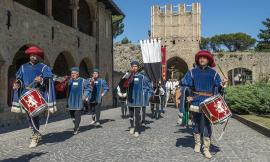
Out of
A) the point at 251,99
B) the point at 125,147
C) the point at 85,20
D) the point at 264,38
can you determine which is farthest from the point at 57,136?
the point at 264,38

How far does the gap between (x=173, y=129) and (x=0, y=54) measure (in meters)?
5.29

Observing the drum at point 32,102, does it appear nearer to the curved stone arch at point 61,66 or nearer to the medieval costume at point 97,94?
the medieval costume at point 97,94

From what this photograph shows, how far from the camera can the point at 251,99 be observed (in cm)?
1409

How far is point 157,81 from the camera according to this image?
46.3 feet

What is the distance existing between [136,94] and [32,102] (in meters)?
3.03

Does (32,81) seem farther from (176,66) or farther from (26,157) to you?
(176,66)

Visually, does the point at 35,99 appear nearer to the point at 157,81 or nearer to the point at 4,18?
the point at 4,18

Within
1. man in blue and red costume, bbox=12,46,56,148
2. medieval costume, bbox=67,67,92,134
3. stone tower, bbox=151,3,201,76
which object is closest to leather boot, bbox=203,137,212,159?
man in blue and red costume, bbox=12,46,56,148

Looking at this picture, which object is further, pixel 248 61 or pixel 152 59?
pixel 248 61

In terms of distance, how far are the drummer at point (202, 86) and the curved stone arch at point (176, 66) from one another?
34361 millimetres

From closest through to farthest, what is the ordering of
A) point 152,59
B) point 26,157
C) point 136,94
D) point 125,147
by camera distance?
point 26,157 → point 125,147 → point 136,94 → point 152,59

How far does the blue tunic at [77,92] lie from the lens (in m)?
9.20

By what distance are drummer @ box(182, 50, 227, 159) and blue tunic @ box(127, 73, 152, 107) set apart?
8.66 ft

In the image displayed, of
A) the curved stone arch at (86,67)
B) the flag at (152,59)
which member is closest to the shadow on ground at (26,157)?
the flag at (152,59)
